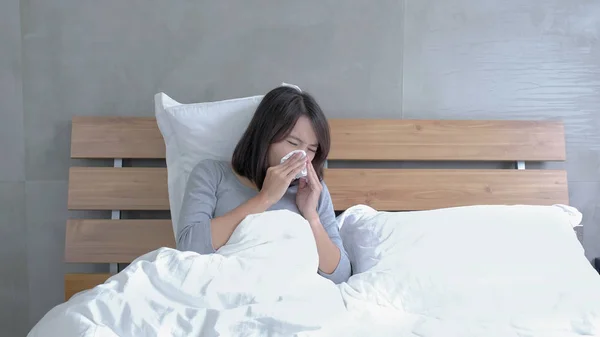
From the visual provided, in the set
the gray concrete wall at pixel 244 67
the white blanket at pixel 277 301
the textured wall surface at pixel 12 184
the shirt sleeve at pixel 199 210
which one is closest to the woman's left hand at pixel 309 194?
the white blanket at pixel 277 301

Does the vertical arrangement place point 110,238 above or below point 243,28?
below

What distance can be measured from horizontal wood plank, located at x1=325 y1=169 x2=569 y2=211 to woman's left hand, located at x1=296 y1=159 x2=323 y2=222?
0.30m

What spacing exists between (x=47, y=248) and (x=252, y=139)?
91cm

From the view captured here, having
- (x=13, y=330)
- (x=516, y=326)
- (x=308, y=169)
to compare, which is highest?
(x=308, y=169)

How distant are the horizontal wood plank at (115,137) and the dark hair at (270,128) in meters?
0.42

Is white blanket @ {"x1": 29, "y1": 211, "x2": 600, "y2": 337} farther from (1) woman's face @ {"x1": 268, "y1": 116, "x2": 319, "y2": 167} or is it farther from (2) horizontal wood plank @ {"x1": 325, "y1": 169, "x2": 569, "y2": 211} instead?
(2) horizontal wood plank @ {"x1": 325, "y1": 169, "x2": 569, "y2": 211}

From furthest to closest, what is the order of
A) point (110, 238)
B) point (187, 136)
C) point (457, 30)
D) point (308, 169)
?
point (457, 30) → point (110, 238) → point (187, 136) → point (308, 169)

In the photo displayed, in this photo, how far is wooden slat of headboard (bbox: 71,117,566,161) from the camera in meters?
1.92

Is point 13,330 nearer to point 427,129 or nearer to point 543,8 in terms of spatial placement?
point 427,129

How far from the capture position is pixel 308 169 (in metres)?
1.63

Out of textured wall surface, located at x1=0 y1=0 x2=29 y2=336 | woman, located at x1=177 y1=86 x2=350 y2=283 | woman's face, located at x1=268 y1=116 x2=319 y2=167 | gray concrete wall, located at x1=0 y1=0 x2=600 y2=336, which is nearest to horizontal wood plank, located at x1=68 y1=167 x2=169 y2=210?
gray concrete wall, located at x1=0 y1=0 x2=600 y2=336

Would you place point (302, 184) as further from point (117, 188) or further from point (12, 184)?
point (12, 184)

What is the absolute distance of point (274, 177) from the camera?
156cm

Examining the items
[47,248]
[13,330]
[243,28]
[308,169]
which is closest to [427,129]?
[308,169]
